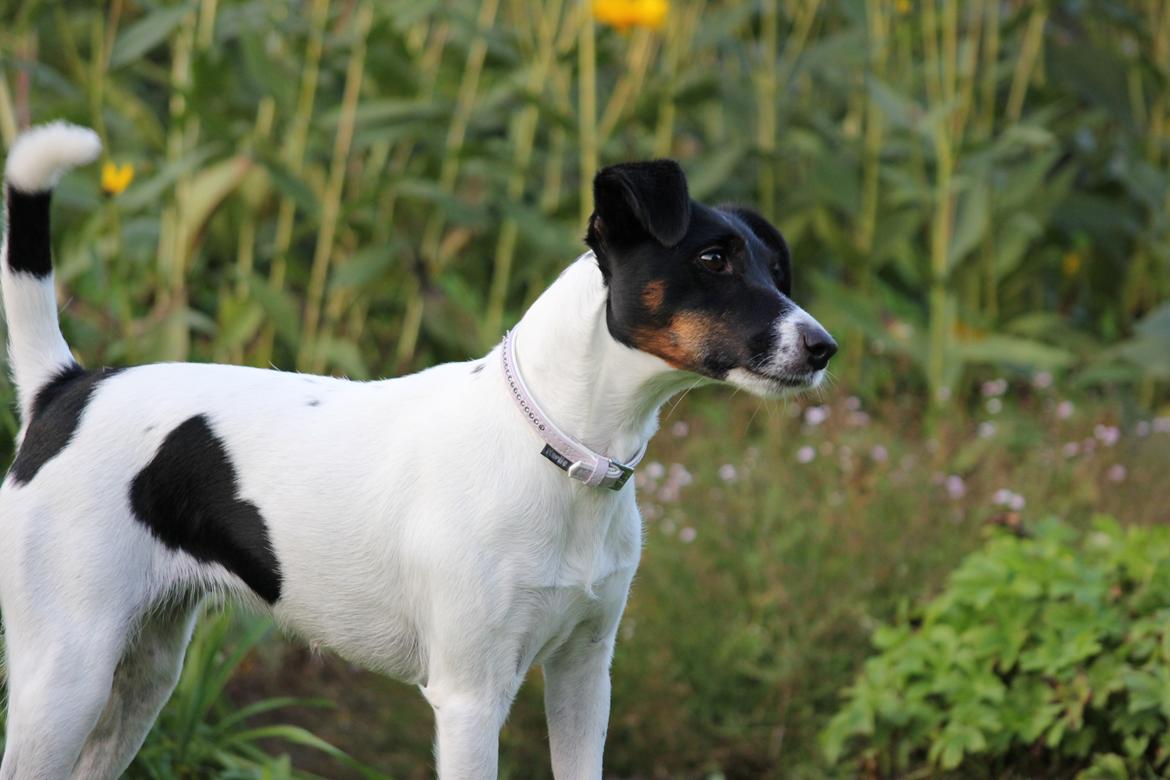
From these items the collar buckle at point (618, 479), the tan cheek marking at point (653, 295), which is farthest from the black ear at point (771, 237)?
the collar buckle at point (618, 479)

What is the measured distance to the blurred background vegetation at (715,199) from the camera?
409 centimetres

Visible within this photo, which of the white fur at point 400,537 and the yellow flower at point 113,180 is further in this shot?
the yellow flower at point 113,180

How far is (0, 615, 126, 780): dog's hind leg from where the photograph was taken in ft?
8.70

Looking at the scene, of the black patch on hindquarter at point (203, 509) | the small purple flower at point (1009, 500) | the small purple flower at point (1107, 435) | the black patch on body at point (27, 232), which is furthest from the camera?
the small purple flower at point (1107, 435)

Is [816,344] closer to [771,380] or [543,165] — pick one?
[771,380]

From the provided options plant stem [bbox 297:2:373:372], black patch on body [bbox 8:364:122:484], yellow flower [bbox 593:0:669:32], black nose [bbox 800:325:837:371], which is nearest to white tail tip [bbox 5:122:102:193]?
black patch on body [bbox 8:364:122:484]

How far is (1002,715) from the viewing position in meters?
3.48

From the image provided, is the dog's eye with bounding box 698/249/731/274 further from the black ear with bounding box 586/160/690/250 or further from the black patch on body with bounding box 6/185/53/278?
the black patch on body with bounding box 6/185/53/278

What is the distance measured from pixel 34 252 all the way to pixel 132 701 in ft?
3.08

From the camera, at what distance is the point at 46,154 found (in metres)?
2.76

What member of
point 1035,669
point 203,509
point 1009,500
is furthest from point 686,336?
point 1009,500

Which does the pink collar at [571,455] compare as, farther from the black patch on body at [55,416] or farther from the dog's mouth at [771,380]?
the black patch on body at [55,416]

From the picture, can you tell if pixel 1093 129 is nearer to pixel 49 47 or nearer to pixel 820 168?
pixel 820 168

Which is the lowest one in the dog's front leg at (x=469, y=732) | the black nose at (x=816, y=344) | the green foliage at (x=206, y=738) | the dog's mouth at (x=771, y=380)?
the green foliage at (x=206, y=738)
